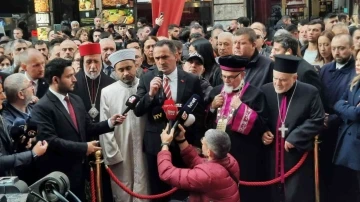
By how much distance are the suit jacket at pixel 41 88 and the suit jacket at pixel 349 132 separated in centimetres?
321

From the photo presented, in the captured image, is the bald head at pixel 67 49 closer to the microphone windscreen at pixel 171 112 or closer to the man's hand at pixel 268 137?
the microphone windscreen at pixel 171 112

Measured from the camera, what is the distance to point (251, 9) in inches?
780

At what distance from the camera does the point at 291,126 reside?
238 inches

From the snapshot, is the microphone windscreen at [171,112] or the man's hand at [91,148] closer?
the microphone windscreen at [171,112]

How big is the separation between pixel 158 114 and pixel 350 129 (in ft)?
6.46

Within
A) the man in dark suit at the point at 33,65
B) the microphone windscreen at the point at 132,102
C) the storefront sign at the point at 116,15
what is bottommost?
the microphone windscreen at the point at 132,102

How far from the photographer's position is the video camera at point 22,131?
17.3 ft

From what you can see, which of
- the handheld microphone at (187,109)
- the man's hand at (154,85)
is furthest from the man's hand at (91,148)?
the handheld microphone at (187,109)

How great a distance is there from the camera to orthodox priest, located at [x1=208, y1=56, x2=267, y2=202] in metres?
5.91

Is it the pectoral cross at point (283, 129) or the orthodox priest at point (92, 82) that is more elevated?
the orthodox priest at point (92, 82)

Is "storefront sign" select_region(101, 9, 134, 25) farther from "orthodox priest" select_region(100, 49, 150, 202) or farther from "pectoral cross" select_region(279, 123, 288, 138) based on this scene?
"pectoral cross" select_region(279, 123, 288, 138)

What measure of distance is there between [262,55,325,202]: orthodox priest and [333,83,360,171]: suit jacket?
0.25 m

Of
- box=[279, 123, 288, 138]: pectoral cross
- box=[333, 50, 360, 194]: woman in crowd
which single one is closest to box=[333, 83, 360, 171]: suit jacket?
box=[333, 50, 360, 194]: woman in crowd

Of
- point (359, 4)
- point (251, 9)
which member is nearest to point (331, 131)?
point (251, 9)
